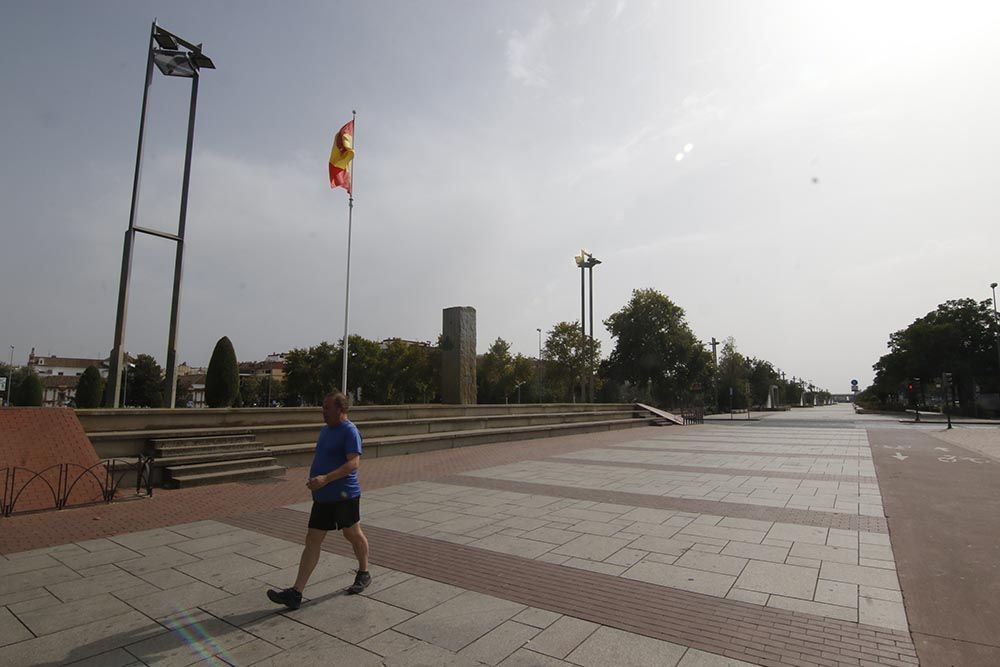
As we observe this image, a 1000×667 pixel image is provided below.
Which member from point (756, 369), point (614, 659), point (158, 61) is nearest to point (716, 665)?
point (614, 659)

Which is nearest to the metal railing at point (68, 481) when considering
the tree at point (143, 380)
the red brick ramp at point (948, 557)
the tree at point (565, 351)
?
the red brick ramp at point (948, 557)

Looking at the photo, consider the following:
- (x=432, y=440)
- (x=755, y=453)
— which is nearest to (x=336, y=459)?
(x=432, y=440)

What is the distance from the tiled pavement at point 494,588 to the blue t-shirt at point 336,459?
85 cm

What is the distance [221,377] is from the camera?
18281 millimetres

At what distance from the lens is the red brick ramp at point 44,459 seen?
23.9 feet

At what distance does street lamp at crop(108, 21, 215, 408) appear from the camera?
41.9 ft

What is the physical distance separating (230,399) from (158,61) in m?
10.6

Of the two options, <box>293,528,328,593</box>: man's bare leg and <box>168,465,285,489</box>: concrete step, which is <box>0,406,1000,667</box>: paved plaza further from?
<box>168,465,285,489</box>: concrete step

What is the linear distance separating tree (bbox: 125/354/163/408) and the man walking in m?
60.2

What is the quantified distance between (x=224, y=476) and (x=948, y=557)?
10.2 meters

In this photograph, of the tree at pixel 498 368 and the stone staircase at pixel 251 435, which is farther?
the tree at pixel 498 368

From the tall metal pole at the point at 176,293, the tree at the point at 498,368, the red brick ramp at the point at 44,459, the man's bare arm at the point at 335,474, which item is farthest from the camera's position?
the tree at the point at 498,368

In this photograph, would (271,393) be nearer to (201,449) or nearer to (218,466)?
(201,449)

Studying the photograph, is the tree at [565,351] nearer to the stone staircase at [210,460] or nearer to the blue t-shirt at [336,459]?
the stone staircase at [210,460]
